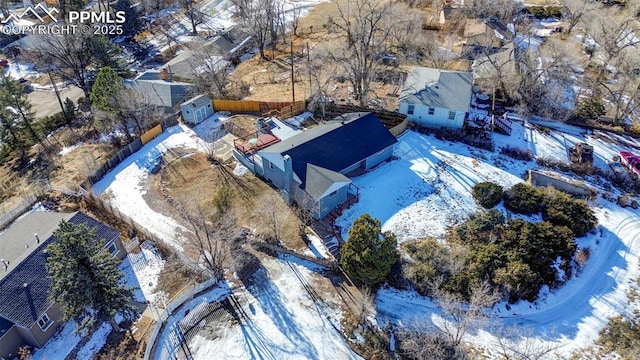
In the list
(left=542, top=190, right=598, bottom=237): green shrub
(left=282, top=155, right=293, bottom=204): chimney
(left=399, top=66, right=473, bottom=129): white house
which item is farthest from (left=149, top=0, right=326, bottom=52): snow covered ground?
(left=542, top=190, right=598, bottom=237): green shrub

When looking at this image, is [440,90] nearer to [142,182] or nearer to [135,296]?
[142,182]

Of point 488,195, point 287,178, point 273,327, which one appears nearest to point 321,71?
point 287,178

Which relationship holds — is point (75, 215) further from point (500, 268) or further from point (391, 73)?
point (391, 73)

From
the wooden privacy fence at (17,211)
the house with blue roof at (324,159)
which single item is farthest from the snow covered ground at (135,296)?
the wooden privacy fence at (17,211)

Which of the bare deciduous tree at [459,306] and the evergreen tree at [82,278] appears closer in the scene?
the evergreen tree at [82,278]

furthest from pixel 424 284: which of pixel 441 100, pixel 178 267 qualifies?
pixel 441 100

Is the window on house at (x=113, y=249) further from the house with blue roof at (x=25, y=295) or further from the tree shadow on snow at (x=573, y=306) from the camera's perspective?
the tree shadow on snow at (x=573, y=306)

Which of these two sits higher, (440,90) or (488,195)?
(440,90)
